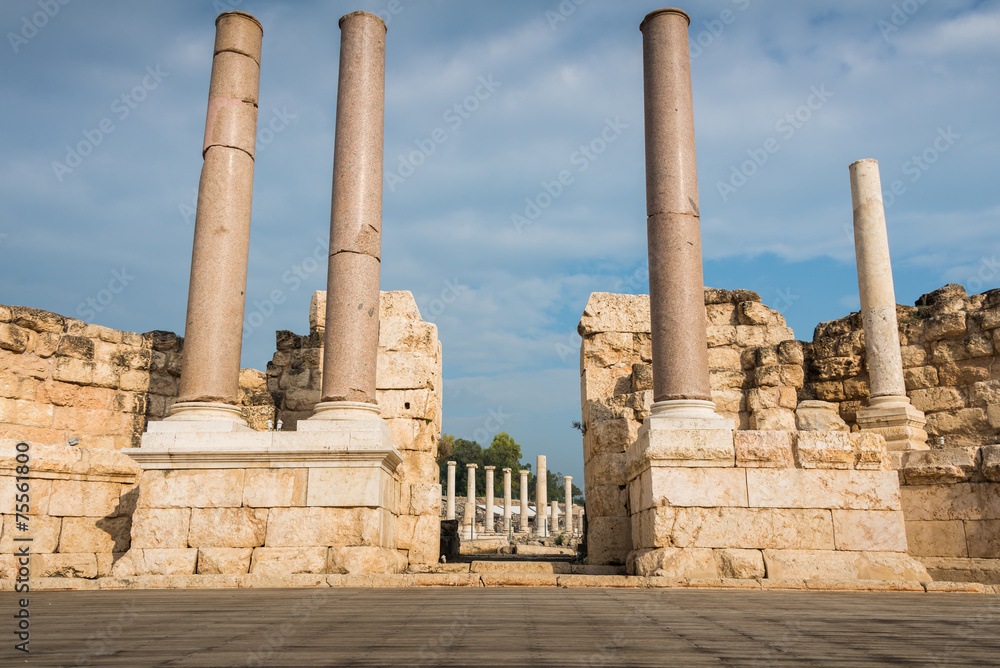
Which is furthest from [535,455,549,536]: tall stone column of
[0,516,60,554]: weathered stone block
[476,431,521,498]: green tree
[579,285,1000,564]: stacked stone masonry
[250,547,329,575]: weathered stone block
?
[250,547,329,575]: weathered stone block

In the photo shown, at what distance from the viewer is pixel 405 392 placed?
12.3 metres

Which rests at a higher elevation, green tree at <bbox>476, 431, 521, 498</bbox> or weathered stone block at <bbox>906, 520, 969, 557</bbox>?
green tree at <bbox>476, 431, 521, 498</bbox>

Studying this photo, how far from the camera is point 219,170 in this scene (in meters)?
10.8

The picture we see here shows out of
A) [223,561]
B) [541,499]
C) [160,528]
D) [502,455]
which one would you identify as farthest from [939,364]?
[502,455]

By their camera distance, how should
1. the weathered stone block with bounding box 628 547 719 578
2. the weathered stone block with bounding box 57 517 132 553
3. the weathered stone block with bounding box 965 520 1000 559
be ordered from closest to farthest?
the weathered stone block with bounding box 628 547 719 578, the weathered stone block with bounding box 965 520 1000 559, the weathered stone block with bounding box 57 517 132 553

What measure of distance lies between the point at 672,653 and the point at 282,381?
412 inches

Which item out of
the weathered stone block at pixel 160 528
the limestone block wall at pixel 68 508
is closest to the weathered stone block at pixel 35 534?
the limestone block wall at pixel 68 508

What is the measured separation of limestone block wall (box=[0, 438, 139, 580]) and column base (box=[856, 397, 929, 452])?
1218 centimetres

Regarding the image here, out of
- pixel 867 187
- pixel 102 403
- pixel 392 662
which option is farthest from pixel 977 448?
pixel 102 403

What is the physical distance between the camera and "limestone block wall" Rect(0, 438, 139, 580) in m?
10.0

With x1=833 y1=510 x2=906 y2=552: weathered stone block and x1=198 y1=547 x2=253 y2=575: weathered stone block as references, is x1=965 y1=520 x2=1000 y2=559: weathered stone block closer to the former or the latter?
x1=833 y1=510 x2=906 y2=552: weathered stone block

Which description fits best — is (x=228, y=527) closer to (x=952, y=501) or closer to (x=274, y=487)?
(x=274, y=487)

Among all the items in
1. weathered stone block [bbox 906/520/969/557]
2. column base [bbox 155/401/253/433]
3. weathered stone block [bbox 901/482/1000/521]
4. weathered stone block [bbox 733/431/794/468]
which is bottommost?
weathered stone block [bbox 906/520/969/557]

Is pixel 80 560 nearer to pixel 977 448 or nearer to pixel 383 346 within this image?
pixel 383 346
